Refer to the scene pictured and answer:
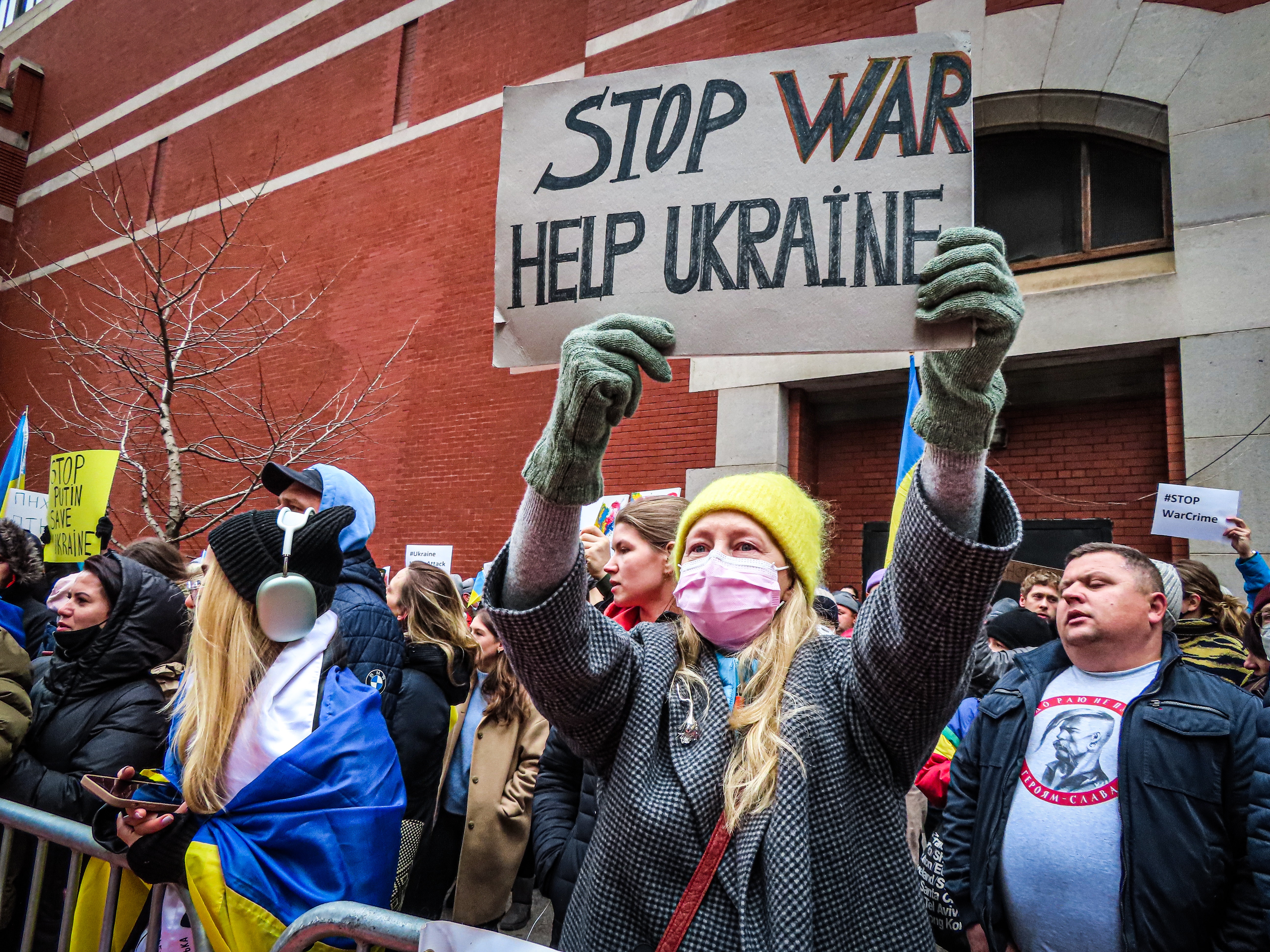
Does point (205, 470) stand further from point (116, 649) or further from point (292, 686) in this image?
point (292, 686)

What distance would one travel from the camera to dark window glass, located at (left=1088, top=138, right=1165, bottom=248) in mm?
6988

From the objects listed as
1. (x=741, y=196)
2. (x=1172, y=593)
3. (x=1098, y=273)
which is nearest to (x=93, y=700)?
(x=741, y=196)

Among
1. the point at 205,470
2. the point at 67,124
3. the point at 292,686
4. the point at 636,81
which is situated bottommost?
the point at 292,686

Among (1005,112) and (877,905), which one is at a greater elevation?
(1005,112)

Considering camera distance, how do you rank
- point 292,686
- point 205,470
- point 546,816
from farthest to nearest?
point 205,470, point 546,816, point 292,686

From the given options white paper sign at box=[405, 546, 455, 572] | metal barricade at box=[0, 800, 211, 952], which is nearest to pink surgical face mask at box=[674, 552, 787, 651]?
metal barricade at box=[0, 800, 211, 952]

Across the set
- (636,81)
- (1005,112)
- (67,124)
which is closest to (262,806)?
(636,81)

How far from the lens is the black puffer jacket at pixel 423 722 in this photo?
9.85 ft

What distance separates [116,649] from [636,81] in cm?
254

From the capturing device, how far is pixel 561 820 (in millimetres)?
2438

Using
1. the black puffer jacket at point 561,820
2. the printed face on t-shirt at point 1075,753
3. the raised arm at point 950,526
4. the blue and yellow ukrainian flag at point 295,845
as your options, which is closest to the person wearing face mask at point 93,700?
the blue and yellow ukrainian flag at point 295,845

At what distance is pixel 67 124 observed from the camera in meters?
17.3

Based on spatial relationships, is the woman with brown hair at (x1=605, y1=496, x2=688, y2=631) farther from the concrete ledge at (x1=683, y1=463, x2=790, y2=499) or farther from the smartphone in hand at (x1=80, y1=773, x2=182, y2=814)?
the concrete ledge at (x1=683, y1=463, x2=790, y2=499)

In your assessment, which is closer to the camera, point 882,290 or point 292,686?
point 882,290
